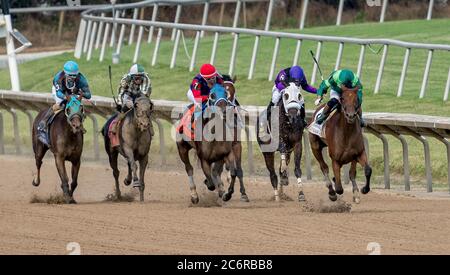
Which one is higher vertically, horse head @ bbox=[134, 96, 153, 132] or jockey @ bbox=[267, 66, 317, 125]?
jockey @ bbox=[267, 66, 317, 125]

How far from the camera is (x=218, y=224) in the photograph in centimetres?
1455

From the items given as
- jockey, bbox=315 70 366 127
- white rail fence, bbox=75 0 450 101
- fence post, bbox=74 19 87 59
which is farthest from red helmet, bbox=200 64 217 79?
fence post, bbox=74 19 87 59

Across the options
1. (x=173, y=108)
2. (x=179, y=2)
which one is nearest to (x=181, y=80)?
(x=179, y=2)

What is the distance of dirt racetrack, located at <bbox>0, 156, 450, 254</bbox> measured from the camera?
1244 centimetres

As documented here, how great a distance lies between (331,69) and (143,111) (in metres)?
9.69

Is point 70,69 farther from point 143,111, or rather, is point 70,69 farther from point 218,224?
point 218,224

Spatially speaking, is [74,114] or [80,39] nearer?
[74,114]

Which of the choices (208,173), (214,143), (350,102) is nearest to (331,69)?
(208,173)

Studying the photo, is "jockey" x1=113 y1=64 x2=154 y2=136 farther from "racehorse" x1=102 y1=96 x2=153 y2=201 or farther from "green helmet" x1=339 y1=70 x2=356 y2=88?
"green helmet" x1=339 y1=70 x2=356 y2=88

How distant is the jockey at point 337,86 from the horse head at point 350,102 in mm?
88

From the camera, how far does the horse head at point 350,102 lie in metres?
15.7

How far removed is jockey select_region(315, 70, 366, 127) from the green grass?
2722 millimetres

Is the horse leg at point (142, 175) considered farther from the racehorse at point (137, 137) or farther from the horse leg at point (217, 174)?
the horse leg at point (217, 174)

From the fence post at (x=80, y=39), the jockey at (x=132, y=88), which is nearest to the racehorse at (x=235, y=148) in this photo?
the jockey at (x=132, y=88)
